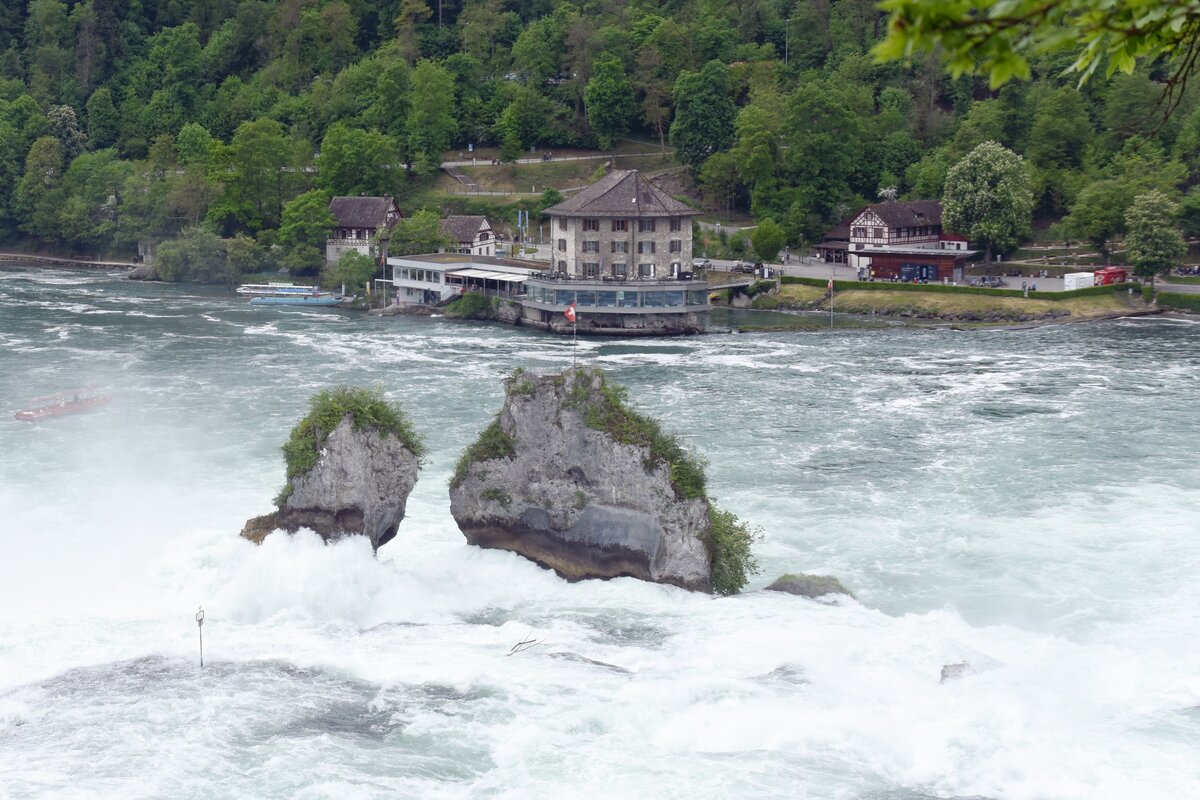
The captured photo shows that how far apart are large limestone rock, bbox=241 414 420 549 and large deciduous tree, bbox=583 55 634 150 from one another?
8002 cm

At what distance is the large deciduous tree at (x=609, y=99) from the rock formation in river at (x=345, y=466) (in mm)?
79641

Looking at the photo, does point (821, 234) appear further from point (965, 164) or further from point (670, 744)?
point (670, 744)

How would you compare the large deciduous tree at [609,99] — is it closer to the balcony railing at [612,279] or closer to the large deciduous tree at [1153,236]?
the balcony railing at [612,279]

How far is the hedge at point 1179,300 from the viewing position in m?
76.1

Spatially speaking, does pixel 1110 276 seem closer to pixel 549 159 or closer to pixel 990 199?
pixel 990 199

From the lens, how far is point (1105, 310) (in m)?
76.5

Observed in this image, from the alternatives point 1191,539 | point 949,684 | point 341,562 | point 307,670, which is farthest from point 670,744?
point 1191,539

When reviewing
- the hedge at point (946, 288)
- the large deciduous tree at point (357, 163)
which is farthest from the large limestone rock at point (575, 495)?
the large deciduous tree at point (357, 163)

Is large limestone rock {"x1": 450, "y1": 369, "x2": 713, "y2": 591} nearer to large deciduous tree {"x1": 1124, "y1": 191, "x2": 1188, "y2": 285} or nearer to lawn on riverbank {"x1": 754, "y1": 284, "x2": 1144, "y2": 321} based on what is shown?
lawn on riverbank {"x1": 754, "y1": 284, "x2": 1144, "y2": 321}

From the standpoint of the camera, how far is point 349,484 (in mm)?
33531

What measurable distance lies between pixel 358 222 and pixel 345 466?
6724 centimetres

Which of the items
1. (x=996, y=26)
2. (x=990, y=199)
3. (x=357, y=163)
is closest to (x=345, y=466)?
(x=996, y=26)

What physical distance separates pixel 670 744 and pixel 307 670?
7978 mm

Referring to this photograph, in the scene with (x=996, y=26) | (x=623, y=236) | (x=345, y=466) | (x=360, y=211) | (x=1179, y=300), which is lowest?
(x=345, y=466)
